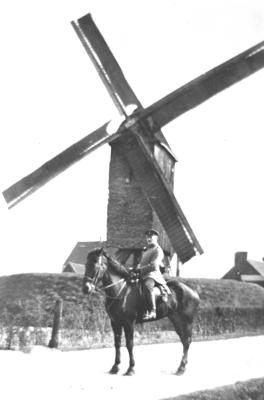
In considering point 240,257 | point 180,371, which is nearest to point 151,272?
point 180,371

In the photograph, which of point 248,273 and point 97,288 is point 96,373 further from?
point 248,273

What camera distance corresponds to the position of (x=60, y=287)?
551 inches

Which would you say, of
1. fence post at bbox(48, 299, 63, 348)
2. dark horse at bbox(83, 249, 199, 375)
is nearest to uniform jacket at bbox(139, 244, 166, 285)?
dark horse at bbox(83, 249, 199, 375)

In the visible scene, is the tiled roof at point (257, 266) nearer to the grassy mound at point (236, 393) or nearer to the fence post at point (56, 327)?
the fence post at point (56, 327)

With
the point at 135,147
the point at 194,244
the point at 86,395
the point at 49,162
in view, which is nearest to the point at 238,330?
the point at 194,244

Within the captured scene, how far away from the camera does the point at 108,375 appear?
8.86 metres

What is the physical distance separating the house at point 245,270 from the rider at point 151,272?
37.8m

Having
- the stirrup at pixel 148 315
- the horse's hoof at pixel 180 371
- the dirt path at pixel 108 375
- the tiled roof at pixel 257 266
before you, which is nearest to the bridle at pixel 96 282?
the stirrup at pixel 148 315

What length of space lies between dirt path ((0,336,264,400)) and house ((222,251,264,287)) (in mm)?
33728

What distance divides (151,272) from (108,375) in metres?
2.27

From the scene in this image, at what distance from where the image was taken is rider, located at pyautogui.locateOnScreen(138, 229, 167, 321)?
9867 mm

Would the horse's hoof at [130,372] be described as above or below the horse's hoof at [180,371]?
above

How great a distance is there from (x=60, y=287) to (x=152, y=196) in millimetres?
5423

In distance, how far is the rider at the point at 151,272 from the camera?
9.87 meters
